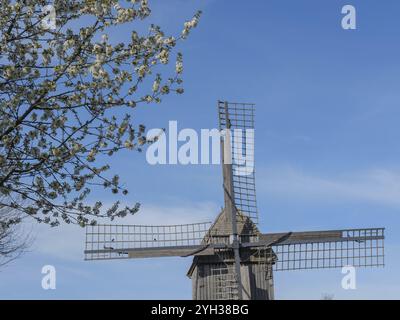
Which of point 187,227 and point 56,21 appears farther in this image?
point 187,227

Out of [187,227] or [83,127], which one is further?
[187,227]

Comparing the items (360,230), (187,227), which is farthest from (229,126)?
(360,230)

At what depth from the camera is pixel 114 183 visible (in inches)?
359

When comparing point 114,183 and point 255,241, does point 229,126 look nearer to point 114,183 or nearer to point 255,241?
point 255,241

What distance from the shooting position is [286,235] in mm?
26281

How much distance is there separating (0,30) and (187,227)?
1904 centimetres

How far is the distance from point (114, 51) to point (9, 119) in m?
1.65

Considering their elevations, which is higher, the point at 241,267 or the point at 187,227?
the point at 187,227

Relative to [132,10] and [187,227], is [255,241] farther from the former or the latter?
[132,10]
